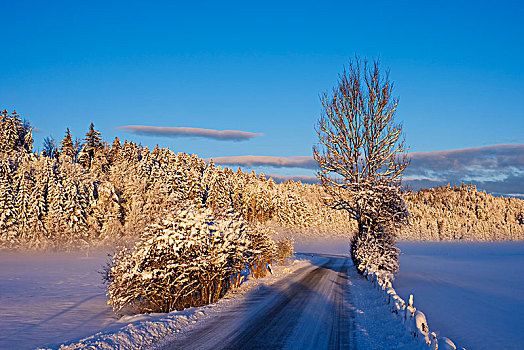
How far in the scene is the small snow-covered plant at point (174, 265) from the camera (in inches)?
571

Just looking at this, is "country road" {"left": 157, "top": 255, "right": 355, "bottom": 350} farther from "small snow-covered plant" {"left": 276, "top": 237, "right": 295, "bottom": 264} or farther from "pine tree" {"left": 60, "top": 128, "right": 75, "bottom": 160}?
"pine tree" {"left": 60, "top": 128, "right": 75, "bottom": 160}

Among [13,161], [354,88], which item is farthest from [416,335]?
[13,161]

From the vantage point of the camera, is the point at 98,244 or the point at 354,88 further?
the point at 98,244

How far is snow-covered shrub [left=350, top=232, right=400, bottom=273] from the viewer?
23156mm

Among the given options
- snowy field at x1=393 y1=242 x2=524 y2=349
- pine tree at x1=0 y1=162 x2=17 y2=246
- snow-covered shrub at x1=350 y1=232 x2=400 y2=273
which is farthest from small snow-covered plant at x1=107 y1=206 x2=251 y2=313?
pine tree at x1=0 y1=162 x2=17 y2=246

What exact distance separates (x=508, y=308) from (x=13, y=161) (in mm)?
59712

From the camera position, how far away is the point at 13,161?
178 feet

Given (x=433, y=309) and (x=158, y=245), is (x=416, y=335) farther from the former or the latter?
(x=158, y=245)

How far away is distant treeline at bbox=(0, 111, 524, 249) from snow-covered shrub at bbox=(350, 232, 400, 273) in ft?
11.0

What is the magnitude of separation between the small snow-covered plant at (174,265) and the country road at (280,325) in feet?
6.68

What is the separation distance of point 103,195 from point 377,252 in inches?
1717

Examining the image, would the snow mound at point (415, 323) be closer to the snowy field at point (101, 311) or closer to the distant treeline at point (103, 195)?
the snowy field at point (101, 311)

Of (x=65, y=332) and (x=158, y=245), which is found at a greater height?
(x=158, y=245)

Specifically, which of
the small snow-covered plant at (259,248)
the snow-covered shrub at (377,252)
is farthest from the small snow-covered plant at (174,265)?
the snow-covered shrub at (377,252)
